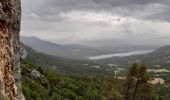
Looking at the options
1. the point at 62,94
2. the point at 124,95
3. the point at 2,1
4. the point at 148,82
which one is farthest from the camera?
the point at 62,94

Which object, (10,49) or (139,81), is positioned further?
(139,81)

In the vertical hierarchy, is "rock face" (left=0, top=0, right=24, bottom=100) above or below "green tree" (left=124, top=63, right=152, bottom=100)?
above

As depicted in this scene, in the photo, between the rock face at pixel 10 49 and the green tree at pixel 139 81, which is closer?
the rock face at pixel 10 49

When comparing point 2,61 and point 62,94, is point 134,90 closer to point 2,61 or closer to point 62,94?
point 2,61

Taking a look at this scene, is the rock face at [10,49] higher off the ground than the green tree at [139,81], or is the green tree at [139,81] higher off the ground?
the rock face at [10,49]

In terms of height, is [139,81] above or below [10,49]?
below

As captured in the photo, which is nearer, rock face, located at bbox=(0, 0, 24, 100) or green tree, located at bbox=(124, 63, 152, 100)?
rock face, located at bbox=(0, 0, 24, 100)

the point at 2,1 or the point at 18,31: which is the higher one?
the point at 2,1

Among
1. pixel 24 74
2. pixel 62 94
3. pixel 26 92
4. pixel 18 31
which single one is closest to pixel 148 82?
pixel 18 31
